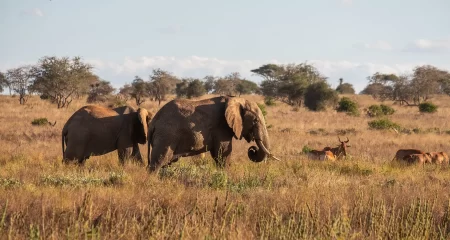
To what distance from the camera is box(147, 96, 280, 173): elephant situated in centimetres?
1133

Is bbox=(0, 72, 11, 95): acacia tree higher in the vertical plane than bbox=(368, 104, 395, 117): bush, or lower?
higher

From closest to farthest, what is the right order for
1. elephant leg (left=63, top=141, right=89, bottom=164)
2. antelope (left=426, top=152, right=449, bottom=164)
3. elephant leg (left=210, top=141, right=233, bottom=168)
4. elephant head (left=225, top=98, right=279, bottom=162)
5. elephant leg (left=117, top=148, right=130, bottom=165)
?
elephant leg (left=210, top=141, right=233, bottom=168), elephant head (left=225, top=98, right=279, bottom=162), elephant leg (left=63, top=141, right=89, bottom=164), elephant leg (left=117, top=148, right=130, bottom=165), antelope (left=426, top=152, right=449, bottom=164)

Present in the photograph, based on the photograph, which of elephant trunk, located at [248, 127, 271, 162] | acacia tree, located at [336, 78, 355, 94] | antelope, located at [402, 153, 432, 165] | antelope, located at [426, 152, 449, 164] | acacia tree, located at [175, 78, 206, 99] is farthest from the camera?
acacia tree, located at [336, 78, 355, 94]

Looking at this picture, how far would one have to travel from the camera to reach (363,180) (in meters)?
10.7

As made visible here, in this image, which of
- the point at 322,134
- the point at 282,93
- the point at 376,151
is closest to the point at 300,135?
the point at 322,134

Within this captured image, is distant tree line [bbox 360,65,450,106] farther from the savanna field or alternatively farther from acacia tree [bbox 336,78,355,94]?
the savanna field

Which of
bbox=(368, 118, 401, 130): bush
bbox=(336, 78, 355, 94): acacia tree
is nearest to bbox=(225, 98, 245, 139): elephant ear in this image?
bbox=(368, 118, 401, 130): bush

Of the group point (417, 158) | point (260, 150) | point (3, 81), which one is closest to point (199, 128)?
point (260, 150)

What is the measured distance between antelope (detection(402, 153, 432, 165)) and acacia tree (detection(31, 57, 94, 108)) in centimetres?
3585

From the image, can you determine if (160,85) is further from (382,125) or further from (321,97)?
(382,125)

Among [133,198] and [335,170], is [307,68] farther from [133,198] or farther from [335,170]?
[133,198]

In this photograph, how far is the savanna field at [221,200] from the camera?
6.01 metres

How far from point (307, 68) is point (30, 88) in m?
31.8

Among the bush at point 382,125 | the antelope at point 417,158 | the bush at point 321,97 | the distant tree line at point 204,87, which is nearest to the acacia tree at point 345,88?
the distant tree line at point 204,87
